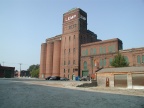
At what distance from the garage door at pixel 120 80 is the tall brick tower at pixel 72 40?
30.1 m

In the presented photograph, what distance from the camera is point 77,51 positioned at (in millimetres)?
59188

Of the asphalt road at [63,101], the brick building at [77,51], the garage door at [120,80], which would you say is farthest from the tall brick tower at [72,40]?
the asphalt road at [63,101]

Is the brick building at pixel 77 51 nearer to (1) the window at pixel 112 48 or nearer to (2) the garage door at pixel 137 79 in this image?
(1) the window at pixel 112 48

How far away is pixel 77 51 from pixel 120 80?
3266 cm

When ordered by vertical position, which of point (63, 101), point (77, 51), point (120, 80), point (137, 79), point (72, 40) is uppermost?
point (72, 40)

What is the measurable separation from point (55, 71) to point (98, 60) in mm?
19921

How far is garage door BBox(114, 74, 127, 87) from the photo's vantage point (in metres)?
26.9

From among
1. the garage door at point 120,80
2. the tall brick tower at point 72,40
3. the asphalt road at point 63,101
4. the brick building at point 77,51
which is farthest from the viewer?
the tall brick tower at point 72,40

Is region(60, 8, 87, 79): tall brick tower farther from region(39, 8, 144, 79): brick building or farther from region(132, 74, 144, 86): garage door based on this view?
region(132, 74, 144, 86): garage door

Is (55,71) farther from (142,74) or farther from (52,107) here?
(52,107)

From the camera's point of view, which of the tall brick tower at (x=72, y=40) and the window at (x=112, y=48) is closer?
the window at (x=112, y=48)

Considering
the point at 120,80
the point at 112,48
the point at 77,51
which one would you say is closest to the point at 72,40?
the point at 77,51

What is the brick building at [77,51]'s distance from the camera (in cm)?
5122

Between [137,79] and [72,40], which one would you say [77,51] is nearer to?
[72,40]
